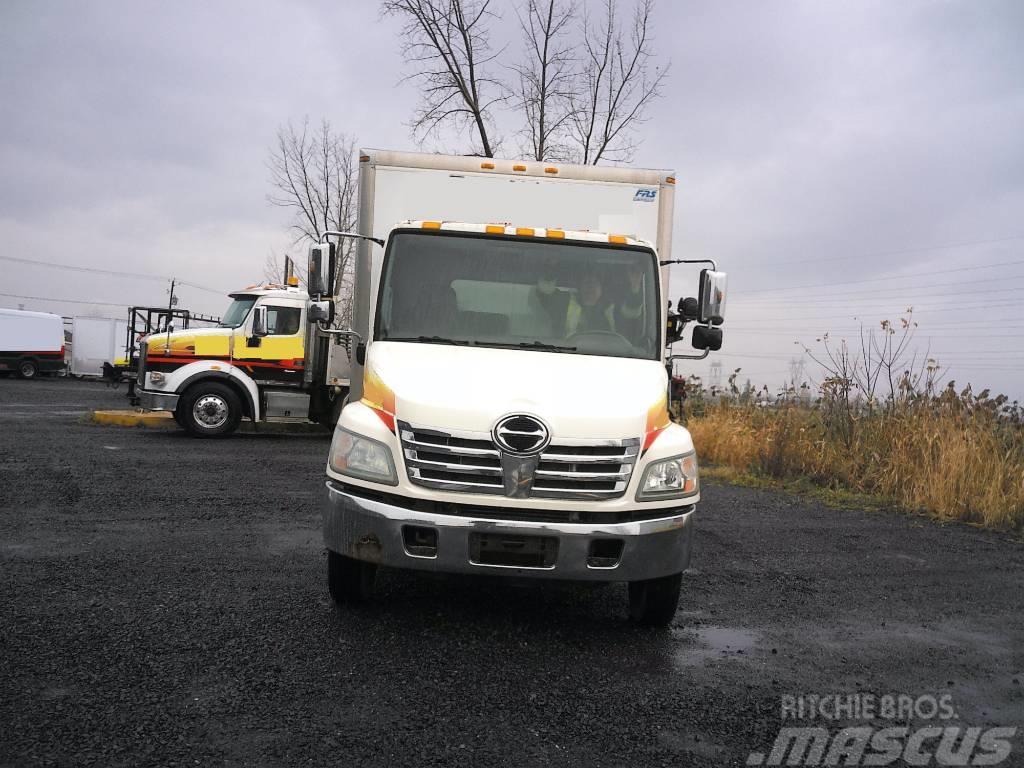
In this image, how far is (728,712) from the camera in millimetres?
3758

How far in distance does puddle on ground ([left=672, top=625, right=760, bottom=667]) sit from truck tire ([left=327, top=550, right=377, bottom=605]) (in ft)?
5.66

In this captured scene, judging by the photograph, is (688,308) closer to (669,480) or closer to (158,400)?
(669,480)

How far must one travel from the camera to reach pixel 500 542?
436 centimetres

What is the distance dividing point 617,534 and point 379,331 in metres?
2.15

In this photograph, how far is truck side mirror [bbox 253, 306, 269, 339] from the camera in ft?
48.1

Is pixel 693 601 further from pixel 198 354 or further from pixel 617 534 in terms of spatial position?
pixel 198 354

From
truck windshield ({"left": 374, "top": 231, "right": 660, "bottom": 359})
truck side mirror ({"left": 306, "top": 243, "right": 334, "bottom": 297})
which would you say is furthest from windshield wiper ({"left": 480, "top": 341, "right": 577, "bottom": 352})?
truck side mirror ({"left": 306, "top": 243, "right": 334, "bottom": 297})

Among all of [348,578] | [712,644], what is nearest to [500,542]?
[348,578]

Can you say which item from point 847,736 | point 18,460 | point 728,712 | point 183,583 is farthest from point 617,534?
point 18,460

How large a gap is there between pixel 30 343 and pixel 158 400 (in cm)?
2686

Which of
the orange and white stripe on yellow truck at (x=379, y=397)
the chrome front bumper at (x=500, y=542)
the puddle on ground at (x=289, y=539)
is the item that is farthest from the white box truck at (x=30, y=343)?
the chrome front bumper at (x=500, y=542)

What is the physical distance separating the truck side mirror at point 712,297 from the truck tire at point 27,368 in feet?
125

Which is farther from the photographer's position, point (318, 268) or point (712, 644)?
point (318, 268)

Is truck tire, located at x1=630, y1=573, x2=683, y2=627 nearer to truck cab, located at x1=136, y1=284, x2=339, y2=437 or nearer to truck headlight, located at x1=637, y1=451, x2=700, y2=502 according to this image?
truck headlight, located at x1=637, y1=451, x2=700, y2=502
